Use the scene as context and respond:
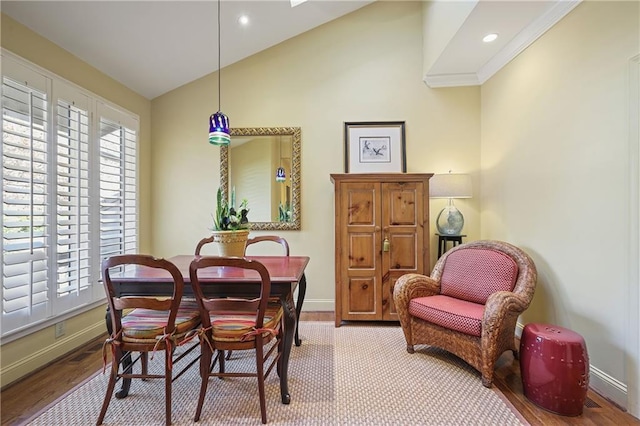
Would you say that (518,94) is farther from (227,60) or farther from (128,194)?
(128,194)

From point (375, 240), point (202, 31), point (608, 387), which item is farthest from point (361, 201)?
point (202, 31)

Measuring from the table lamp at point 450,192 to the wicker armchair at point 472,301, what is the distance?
1.61ft

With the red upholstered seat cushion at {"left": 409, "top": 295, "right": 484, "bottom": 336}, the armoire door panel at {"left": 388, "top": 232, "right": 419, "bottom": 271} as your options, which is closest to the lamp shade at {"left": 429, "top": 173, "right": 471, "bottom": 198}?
the armoire door panel at {"left": 388, "top": 232, "right": 419, "bottom": 271}

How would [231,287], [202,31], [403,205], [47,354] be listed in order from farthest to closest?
[403,205] → [202,31] → [47,354] → [231,287]

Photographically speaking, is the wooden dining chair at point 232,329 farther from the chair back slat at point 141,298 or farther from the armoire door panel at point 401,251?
the armoire door panel at point 401,251

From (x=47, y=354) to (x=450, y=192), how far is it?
3.97m

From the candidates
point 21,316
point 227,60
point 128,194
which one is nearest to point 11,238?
point 21,316

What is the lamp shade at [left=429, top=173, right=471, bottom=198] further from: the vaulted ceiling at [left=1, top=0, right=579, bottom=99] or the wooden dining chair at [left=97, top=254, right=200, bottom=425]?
the wooden dining chair at [left=97, top=254, right=200, bottom=425]

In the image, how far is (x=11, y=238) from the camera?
2000 millimetres

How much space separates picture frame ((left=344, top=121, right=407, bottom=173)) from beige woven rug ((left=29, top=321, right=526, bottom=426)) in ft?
6.79

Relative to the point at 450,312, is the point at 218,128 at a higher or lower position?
higher

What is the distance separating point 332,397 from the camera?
1.88m

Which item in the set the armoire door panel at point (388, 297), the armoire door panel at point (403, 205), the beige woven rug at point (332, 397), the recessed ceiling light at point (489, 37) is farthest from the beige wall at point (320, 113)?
the beige woven rug at point (332, 397)

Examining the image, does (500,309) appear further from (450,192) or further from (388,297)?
(450,192)
